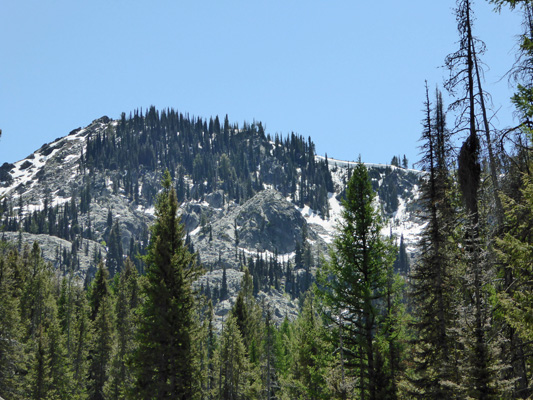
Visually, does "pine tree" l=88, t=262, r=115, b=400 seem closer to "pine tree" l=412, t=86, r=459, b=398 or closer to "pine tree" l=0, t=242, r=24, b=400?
"pine tree" l=0, t=242, r=24, b=400

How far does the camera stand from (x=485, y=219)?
554 inches

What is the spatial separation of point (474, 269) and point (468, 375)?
11.6ft

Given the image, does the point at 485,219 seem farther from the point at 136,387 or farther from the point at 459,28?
the point at 136,387

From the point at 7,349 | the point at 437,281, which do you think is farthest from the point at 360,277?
the point at 7,349

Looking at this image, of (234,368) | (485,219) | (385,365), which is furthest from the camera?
(234,368)

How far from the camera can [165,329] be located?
82.5ft

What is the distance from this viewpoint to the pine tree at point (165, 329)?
25.0 metres

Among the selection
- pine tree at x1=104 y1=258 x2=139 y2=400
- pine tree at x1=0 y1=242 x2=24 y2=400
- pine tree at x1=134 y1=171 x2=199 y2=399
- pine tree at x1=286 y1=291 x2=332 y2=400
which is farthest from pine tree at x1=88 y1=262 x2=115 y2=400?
pine tree at x1=134 y1=171 x2=199 y2=399

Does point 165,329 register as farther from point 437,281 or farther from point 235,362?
point 235,362

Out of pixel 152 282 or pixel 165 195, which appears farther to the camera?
pixel 165 195

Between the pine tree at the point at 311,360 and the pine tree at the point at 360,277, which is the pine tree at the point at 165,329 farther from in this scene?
the pine tree at the point at 360,277

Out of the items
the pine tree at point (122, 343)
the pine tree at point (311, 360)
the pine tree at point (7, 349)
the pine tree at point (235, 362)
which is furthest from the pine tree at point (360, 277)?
the pine tree at point (235, 362)

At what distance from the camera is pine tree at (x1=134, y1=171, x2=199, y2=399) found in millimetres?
24969

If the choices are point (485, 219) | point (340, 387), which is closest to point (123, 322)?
point (340, 387)
